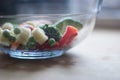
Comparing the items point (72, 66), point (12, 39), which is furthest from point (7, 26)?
point (72, 66)

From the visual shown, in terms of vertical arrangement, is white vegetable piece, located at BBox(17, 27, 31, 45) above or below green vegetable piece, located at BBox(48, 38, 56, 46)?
above

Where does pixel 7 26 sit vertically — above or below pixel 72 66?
above

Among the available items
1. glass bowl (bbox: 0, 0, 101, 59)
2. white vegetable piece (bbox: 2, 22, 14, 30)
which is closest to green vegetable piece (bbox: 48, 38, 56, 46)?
glass bowl (bbox: 0, 0, 101, 59)

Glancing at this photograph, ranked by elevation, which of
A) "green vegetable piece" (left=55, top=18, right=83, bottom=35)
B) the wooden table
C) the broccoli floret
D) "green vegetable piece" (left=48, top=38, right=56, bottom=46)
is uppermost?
"green vegetable piece" (left=55, top=18, right=83, bottom=35)

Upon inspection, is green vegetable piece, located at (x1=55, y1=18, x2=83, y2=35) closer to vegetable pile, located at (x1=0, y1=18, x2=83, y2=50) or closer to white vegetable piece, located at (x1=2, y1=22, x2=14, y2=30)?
vegetable pile, located at (x1=0, y1=18, x2=83, y2=50)

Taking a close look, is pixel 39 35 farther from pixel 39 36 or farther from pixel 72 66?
pixel 72 66

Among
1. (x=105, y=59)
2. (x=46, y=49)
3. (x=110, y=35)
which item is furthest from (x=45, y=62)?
(x=110, y=35)

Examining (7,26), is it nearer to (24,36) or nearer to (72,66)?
(24,36)
